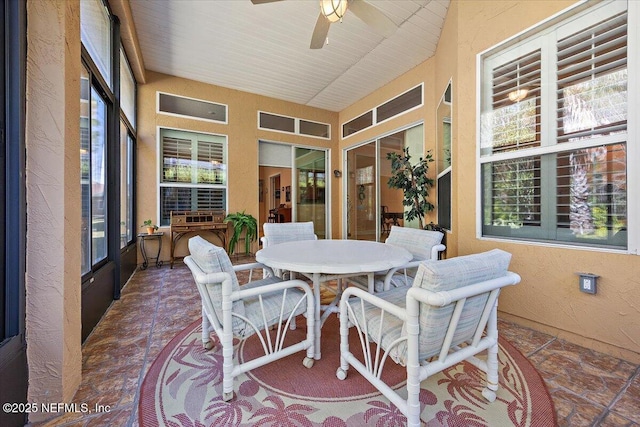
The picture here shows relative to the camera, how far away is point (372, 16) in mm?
2346

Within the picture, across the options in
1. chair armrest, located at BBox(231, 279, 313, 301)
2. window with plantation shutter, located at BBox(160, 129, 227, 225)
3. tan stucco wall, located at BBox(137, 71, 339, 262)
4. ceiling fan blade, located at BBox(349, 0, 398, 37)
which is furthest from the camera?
window with plantation shutter, located at BBox(160, 129, 227, 225)

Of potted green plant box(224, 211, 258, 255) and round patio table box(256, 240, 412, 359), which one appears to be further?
potted green plant box(224, 211, 258, 255)

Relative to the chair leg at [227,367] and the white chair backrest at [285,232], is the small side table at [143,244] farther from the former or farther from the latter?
the chair leg at [227,367]

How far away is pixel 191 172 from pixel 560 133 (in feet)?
17.3

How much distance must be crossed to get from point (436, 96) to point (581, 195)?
2.63m

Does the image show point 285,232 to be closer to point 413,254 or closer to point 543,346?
point 413,254

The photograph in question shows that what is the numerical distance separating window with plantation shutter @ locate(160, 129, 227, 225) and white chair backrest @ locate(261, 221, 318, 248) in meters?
2.90

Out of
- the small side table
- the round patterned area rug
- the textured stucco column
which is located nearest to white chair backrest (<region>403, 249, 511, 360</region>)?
the round patterned area rug

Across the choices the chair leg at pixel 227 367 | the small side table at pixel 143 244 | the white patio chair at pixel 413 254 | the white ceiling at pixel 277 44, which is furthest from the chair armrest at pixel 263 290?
the small side table at pixel 143 244

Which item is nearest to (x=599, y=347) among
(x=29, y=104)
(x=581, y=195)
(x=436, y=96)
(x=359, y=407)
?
(x=581, y=195)

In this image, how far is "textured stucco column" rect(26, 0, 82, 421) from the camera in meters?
1.28

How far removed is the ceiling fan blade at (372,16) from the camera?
2.24 metres

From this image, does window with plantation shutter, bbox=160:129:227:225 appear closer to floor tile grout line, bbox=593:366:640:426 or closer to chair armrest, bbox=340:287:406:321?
chair armrest, bbox=340:287:406:321

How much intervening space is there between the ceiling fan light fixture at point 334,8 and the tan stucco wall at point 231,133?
12.2 ft
